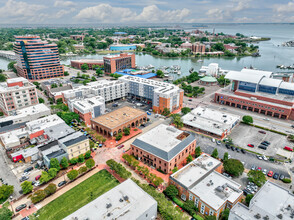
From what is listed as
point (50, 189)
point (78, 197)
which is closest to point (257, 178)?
point (78, 197)

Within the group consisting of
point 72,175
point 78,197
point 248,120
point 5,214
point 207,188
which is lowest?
point 78,197

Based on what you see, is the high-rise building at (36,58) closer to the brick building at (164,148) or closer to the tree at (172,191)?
the brick building at (164,148)

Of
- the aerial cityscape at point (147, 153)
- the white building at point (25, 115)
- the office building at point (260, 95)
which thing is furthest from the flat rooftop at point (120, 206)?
the office building at point (260, 95)

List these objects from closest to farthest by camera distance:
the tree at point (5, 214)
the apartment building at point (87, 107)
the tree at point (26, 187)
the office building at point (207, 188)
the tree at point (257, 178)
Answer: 1. the tree at point (5, 214)
2. the office building at point (207, 188)
3. the tree at point (26, 187)
4. the tree at point (257, 178)
5. the apartment building at point (87, 107)

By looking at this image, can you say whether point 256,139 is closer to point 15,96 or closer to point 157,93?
point 157,93

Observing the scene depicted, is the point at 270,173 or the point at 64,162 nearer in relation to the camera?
the point at 270,173

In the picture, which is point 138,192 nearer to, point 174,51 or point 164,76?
point 164,76

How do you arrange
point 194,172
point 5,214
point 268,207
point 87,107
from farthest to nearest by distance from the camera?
point 87,107 → point 194,172 → point 5,214 → point 268,207

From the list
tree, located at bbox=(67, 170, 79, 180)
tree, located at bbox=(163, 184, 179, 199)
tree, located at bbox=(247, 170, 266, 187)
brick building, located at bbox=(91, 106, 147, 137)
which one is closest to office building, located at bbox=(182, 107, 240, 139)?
brick building, located at bbox=(91, 106, 147, 137)
